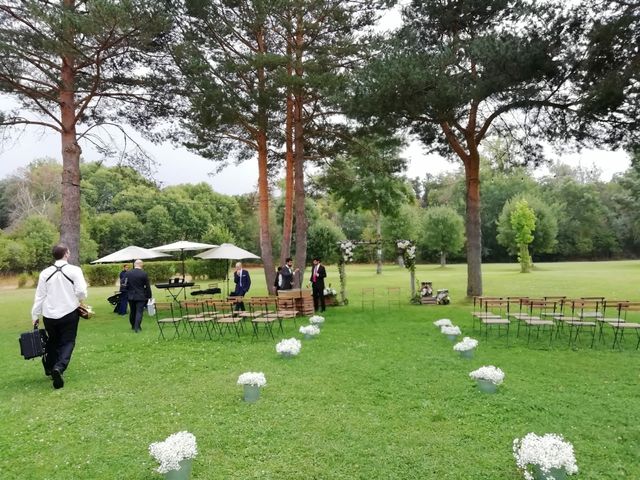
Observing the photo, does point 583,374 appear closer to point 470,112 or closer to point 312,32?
point 470,112

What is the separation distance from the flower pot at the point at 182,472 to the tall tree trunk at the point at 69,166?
10.9 metres

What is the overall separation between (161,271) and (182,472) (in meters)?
30.4

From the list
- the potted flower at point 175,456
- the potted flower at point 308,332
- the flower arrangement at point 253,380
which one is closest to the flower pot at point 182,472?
the potted flower at point 175,456

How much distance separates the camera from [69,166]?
13766mm

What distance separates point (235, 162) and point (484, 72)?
10.7 metres

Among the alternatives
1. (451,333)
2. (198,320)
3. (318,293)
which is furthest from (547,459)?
(318,293)

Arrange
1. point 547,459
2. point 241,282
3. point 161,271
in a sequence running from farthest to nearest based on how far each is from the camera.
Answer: point 161,271 → point 241,282 → point 547,459

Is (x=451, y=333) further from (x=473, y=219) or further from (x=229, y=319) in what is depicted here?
(x=473, y=219)

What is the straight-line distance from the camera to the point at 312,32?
52.1 feet

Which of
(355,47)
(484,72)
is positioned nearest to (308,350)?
(484,72)

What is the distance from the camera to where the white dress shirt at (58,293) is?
6.46 metres

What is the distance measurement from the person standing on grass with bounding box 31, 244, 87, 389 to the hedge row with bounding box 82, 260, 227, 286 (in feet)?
79.3

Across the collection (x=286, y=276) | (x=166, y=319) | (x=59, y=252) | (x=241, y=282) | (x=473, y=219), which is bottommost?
(x=166, y=319)

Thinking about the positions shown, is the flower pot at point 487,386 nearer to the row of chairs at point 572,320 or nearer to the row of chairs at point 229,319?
the row of chairs at point 572,320
